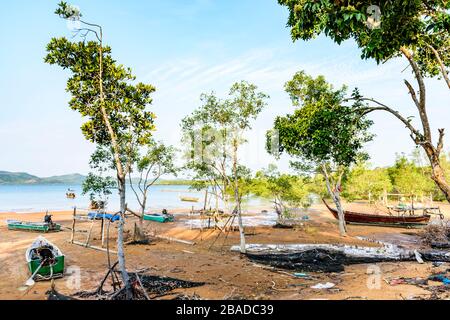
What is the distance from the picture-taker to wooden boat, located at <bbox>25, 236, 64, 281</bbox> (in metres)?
13.0

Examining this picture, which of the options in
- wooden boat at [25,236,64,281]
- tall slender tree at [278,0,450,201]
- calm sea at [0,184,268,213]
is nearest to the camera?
tall slender tree at [278,0,450,201]

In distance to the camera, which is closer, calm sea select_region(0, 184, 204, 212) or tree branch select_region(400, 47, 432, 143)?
tree branch select_region(400, 47, 432, 143)

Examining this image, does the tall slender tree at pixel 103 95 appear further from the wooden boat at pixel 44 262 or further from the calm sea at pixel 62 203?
the calm sea at pixel 62 203

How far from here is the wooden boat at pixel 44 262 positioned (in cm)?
1296

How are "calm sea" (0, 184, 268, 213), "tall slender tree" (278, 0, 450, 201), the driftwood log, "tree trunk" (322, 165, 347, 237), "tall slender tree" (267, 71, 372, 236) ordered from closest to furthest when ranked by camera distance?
"tall slender tree" (278, 0, 450, 201)
"tall slender tree" (267, 71, 372, 236)
the driftwood log
"tree trunk" (322, 165, 347, 237)
"calm sea" (0, 184, 268, 213)

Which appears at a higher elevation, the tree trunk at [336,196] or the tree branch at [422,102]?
the tree branch at [422,102]

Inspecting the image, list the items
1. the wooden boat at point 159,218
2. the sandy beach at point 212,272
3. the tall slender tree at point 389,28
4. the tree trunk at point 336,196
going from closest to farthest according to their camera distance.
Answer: the tall slender tree at point 389,28 → the sandy beach at point 212,272 → the tree trunk at point 336,196 → the wooden boat at point 159,218

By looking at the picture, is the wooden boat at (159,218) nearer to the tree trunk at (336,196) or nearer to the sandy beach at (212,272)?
the sandy beach at (212,272)

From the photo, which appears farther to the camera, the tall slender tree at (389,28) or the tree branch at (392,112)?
the tree branch at (392,112)

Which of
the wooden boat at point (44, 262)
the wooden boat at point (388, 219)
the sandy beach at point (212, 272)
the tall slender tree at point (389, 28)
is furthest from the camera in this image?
the wooden boat at point (388, 219)

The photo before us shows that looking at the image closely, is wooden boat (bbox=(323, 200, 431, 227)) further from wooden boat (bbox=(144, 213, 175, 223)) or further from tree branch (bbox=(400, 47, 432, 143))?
tree branch (bbox=(400, 47, 432, 143))

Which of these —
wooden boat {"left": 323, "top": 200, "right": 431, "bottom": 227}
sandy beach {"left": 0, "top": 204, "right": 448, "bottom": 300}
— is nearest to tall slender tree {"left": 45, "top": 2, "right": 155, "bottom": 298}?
sandy beach {"left": 0, "top": 204, "right": 448, "bottom": 300}

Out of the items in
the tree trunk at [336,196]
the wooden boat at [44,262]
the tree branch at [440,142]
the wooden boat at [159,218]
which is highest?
the tree branch at [440,142]

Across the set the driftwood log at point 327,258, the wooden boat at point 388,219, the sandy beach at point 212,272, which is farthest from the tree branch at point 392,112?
the wooden boat at point 388,219
